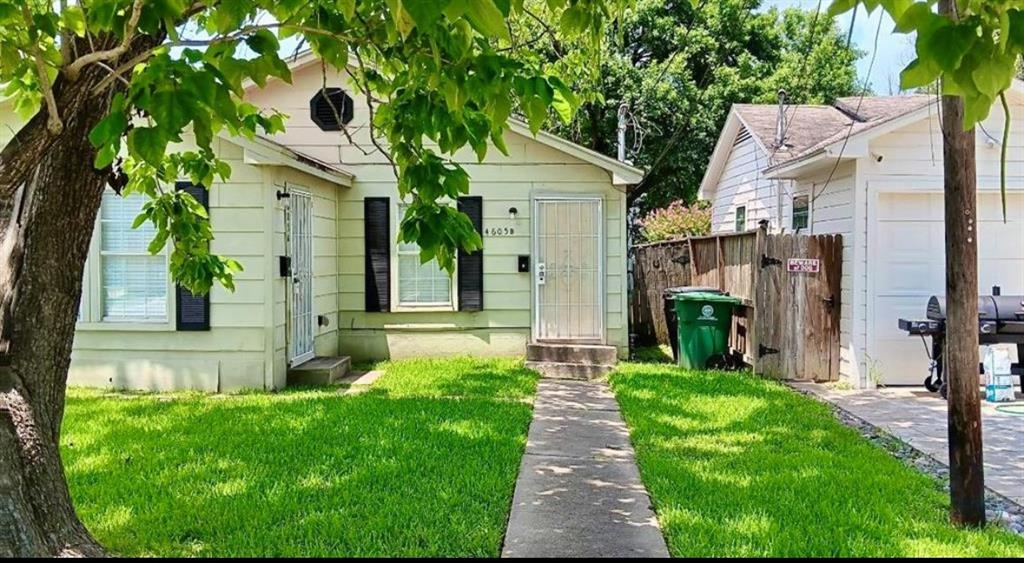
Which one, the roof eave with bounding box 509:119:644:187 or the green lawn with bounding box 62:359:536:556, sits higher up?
the roof eave with bounding box 509:119:644:187

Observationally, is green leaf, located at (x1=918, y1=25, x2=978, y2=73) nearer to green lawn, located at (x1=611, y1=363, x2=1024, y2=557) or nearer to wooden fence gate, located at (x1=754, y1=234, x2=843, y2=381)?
green lawn, located at (x1=611, y1=363, x2=1024, y2=557)

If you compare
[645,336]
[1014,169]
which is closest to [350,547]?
[1014,169]

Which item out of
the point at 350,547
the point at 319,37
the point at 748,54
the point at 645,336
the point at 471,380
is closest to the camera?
the point at 319,37

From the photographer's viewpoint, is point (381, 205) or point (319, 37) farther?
point (381, 205)

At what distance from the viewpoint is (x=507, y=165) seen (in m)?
10.6

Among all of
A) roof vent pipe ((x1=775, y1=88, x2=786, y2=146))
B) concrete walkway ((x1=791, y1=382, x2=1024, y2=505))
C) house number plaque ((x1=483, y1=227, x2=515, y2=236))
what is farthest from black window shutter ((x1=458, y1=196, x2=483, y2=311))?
roof vent pipe ((x1=775, y1=88, x2=786, y2=146))

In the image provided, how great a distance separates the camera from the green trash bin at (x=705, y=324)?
33.0 ft

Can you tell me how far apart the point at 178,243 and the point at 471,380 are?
4.52m

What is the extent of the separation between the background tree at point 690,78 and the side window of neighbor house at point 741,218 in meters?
6.72

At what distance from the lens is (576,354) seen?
10102mm

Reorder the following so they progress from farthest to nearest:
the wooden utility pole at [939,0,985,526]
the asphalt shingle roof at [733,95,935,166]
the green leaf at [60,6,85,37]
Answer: the asphalt shingle roof at [733,95,935,166]
the wooden utility pole at [939,0,985,526]
the green leaf at [60,6,85,37]

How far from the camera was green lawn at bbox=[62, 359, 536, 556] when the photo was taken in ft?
13.2

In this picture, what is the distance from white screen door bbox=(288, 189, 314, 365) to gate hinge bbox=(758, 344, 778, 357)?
5.65 meters

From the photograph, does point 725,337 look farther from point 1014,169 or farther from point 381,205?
point 381,205
